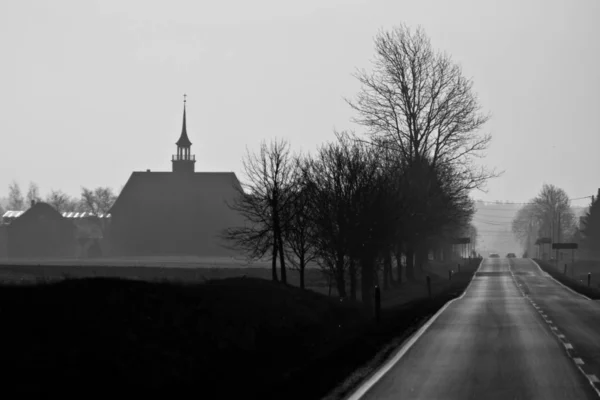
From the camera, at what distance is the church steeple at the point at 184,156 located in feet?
490

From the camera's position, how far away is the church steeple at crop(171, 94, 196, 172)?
149 metres

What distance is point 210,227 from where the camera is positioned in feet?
465

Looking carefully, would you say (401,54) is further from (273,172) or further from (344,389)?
(344,389)

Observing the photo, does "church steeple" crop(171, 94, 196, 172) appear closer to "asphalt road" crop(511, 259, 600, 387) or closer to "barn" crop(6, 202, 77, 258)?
"barn" crop(6, 202, 77, 258)

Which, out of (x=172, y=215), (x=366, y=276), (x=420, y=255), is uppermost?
(x=172, y=215)

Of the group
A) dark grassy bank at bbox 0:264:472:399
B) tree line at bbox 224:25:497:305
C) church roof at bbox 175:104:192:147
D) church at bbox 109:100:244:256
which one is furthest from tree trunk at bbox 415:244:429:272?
church roof at bbox 175:104:192:147

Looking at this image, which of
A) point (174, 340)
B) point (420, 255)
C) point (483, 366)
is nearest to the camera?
point (483, 366)

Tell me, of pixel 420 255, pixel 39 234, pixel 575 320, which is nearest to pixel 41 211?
pixel 39 234

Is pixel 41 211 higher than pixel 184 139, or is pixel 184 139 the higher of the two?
pixel 184 139

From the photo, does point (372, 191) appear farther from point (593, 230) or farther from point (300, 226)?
point (593, 230)

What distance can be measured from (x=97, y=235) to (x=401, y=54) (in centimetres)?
12128

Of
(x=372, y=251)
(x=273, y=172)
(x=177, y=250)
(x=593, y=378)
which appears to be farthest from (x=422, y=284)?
(x=177, y=250)

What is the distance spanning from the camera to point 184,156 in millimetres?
153000

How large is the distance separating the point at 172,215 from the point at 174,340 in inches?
4832
